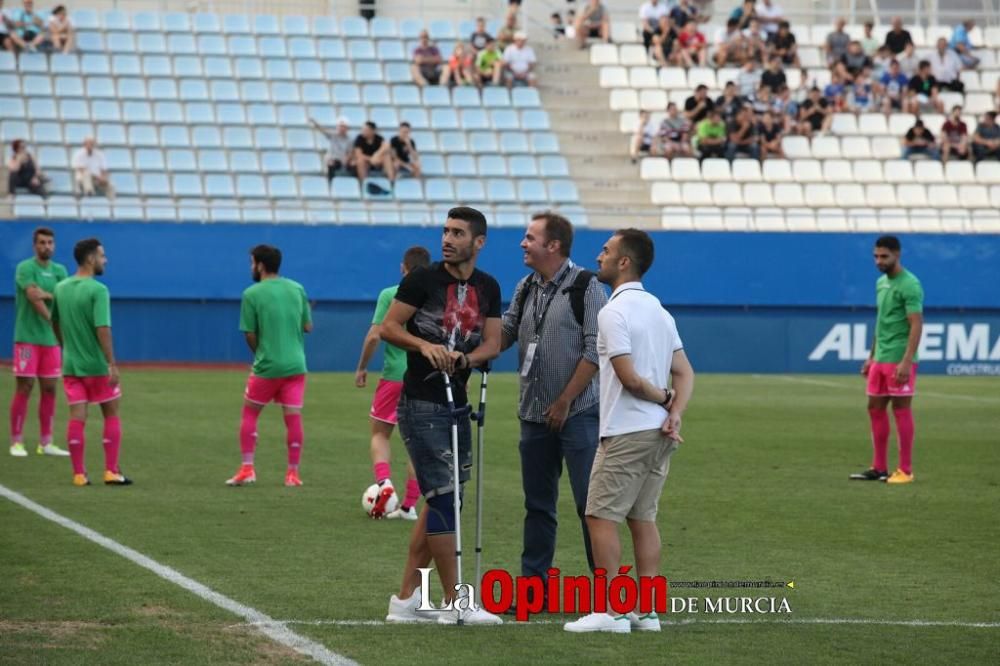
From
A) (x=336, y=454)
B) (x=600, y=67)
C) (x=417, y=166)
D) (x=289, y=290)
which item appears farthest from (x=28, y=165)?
(x=289, y=290)

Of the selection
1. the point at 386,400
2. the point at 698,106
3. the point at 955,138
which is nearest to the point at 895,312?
the point at 386,400

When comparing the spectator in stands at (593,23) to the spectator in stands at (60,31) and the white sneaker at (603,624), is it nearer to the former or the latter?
the spectator in stands at (60,31)

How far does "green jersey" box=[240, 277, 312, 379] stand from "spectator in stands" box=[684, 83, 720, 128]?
21.9 m

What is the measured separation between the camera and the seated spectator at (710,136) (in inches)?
1390

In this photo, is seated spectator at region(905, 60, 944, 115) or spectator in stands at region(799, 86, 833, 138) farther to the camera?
seated spectator at region(905, 60, 944, 115)

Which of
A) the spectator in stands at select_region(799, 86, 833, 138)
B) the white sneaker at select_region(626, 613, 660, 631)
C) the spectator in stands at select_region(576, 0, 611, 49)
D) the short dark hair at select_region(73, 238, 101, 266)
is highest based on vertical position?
the spectator in stands at select_region(576, 0, 611, 49)

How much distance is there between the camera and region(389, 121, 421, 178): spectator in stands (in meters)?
33.3

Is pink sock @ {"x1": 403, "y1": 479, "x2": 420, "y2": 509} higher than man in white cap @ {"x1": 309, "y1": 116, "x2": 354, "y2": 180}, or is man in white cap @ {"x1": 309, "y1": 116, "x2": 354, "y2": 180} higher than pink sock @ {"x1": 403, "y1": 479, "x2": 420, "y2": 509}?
man in white cap @ {"x1": 309, "y1": 116, "x2": 354, "y2": 180}

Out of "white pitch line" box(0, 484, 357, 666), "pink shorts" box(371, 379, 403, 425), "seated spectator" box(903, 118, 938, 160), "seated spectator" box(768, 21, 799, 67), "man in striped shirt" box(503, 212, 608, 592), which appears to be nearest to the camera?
"white pitch line" box(0, 484, 357, 666)

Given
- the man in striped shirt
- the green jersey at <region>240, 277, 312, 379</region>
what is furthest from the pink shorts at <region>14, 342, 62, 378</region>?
the man in striped shirt

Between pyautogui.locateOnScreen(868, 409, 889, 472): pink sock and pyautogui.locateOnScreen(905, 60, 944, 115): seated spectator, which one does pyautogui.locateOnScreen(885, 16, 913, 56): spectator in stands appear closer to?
pyautogui.locateOnScreen(905, 60, 944, 115): seated spectator

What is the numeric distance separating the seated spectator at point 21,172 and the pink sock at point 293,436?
59.4 ft

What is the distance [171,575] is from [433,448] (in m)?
2.17

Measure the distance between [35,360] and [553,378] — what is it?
9.26m
